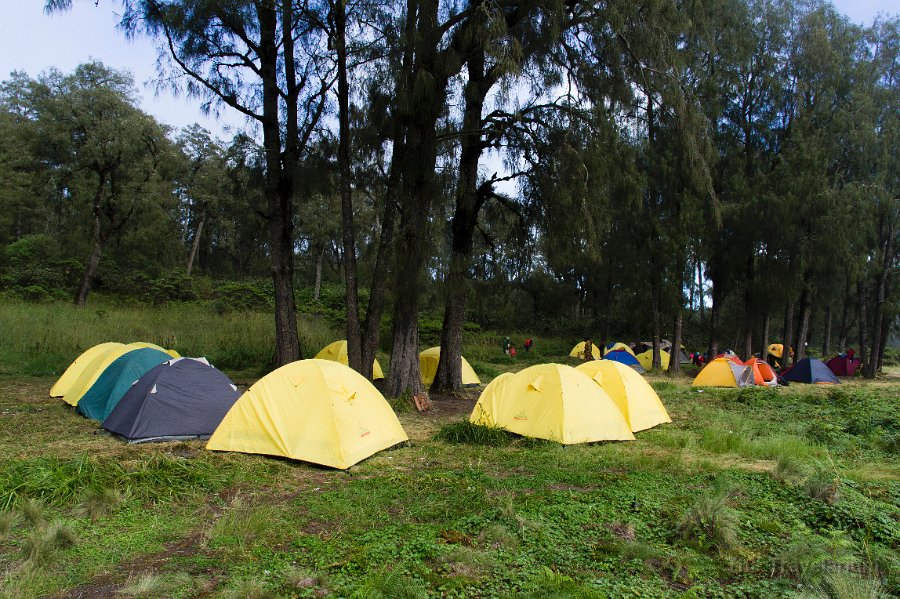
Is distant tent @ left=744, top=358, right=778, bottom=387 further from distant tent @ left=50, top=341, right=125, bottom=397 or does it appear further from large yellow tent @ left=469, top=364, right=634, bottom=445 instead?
distant tent @ left=50, top=341, right=125, bottom=397

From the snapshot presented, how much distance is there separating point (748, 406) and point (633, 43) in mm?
7010

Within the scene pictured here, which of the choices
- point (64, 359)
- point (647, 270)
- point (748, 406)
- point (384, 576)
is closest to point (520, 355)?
point (647, 270)

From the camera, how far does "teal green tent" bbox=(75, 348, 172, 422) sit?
345 inches

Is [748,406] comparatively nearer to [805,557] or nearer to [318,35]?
[805,557]

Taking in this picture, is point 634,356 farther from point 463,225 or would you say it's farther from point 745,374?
point 463,225

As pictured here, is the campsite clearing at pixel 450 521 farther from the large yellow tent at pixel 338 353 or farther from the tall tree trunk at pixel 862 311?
the tall tree trunk at pixel 862 311

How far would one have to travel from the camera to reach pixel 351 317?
36.5 feet

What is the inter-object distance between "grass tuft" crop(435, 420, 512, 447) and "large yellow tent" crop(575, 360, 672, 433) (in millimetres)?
2037

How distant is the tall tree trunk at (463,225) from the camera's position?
10703mm

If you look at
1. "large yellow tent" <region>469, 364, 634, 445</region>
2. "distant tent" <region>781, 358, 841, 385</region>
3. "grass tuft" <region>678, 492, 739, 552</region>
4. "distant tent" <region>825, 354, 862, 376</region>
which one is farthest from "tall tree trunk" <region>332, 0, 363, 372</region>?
"distant tent" <region>825, 354, 862, 376</region>

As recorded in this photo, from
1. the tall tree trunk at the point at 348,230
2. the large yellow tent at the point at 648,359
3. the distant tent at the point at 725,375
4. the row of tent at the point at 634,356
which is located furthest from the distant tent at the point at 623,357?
the tall tree trunk at the point at 348,230

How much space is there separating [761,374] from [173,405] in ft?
49.2

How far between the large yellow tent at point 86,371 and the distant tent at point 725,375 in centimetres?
1290

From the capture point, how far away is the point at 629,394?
887 centimetres
